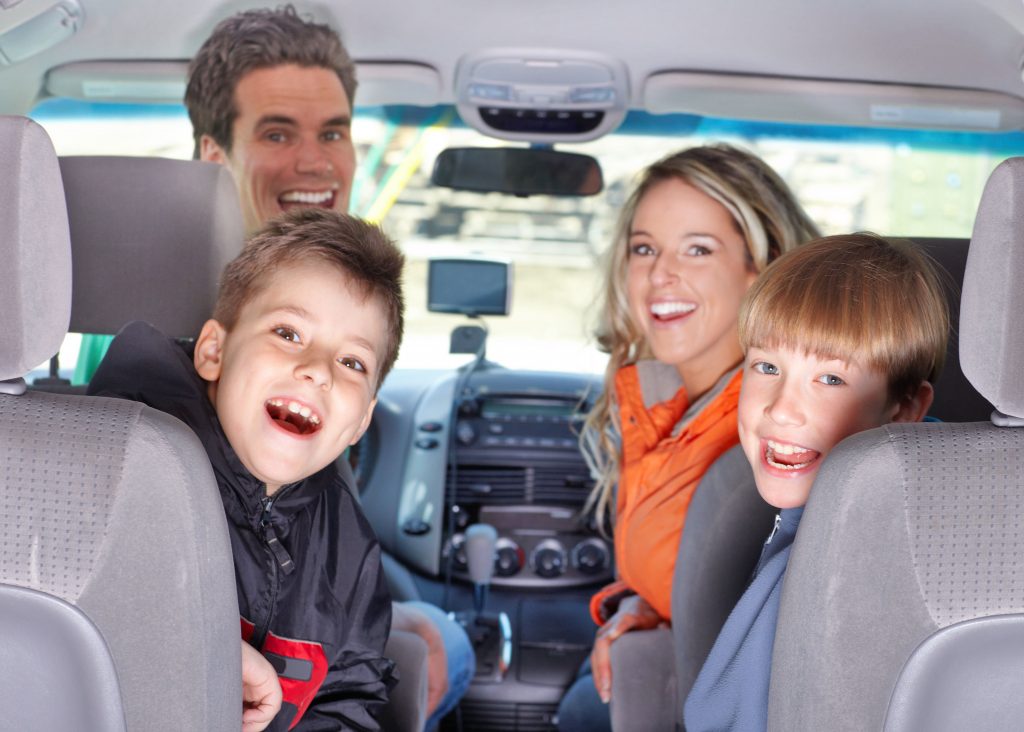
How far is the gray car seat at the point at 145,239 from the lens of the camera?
229cm

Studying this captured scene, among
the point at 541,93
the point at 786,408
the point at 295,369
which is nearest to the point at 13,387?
the point at 295,369

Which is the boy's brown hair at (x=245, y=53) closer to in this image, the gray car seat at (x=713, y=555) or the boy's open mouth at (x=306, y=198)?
the boy's open mouth at (x=306, y=198)

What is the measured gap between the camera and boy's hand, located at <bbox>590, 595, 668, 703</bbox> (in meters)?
2.71

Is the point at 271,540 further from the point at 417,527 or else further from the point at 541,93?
the point at 417,527

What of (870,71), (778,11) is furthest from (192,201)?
(870,71)

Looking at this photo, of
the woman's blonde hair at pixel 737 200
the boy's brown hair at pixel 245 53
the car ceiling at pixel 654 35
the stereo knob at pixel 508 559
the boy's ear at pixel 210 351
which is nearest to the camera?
the boy's ear at pixel 210 351

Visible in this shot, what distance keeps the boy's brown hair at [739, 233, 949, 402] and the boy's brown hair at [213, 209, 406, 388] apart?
674 millimetres

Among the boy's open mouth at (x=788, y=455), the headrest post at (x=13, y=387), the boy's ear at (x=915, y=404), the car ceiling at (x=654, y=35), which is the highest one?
the car ceiling at (x=654, y=35)

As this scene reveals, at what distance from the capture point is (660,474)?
262cm

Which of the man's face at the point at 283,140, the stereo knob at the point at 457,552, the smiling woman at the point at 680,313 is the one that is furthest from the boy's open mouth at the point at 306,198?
the stereo knob at the point at 457,552

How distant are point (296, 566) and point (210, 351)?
424mm

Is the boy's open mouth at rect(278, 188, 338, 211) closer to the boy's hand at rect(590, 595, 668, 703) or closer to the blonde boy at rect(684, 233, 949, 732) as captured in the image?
the boy's hand at rect(590, 595, 668, 703)

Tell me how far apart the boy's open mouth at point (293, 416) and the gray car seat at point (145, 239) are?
378 millimetres

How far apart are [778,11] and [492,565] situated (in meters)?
1.94
